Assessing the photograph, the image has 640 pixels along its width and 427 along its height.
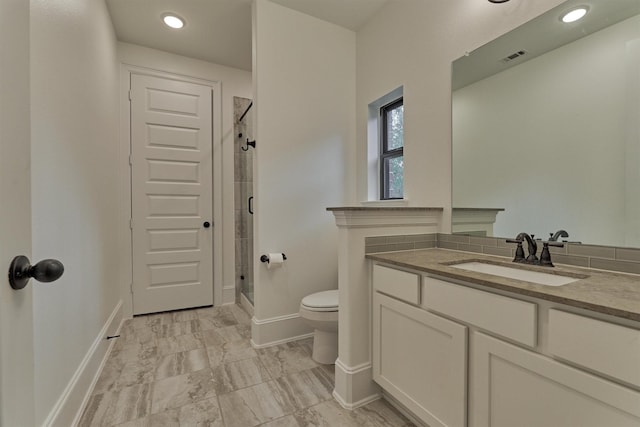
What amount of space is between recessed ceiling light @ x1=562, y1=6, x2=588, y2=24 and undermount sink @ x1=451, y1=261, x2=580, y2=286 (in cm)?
119

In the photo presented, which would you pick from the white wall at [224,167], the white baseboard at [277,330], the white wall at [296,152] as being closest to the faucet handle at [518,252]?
the white wall at [296,152]

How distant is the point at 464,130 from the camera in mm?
1810

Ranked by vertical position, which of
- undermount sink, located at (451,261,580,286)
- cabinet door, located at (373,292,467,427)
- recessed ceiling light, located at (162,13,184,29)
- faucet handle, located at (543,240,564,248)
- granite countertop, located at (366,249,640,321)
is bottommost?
cabinet door, located at (373,292,467,427)

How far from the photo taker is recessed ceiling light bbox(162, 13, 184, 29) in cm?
249

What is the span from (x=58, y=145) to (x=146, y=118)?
1.77 metres

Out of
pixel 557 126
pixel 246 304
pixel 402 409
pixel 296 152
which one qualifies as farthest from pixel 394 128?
pixel 246 304

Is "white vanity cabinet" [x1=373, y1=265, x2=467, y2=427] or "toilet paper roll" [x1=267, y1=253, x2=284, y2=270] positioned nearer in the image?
"white vanity cabinet" [x1=373, y1=265, x2=467, y2=427]

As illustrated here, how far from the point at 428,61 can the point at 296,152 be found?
119 cm

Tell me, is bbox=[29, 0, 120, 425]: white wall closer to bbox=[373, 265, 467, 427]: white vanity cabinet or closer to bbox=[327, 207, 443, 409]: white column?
bbox=[327, 207, 443, 409]: white column

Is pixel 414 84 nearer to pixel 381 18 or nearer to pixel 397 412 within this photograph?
pixel 381 18

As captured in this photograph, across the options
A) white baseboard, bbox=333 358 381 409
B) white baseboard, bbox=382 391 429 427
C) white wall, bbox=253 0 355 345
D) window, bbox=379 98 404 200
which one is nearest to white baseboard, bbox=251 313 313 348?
white wall, bbox=253 0 355 345

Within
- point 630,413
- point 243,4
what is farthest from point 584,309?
point 243,4

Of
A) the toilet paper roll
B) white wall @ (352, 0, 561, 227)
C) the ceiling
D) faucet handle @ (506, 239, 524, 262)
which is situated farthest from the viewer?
the ceiling

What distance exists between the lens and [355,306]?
163 centimetres
